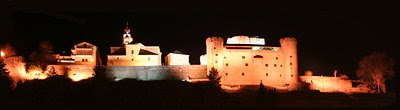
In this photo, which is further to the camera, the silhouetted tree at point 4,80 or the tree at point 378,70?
the tree at point 378,70

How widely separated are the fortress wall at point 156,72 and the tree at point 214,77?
2.12 meters

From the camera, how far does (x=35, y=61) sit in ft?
207

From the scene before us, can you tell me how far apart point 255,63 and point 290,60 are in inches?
166

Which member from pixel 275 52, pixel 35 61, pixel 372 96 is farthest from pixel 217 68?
pixel 35 61

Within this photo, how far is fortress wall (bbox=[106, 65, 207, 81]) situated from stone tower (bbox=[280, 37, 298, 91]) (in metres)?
9.69

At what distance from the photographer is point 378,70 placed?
62.8 m

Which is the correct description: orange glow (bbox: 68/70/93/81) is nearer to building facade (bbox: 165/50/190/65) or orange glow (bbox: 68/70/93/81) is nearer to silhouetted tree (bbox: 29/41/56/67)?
silhouetted tree (bbox: 29/41/56/67)

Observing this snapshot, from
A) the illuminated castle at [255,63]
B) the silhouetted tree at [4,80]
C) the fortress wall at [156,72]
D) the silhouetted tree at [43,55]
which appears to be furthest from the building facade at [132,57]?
the silhouetted tree at [4,80]

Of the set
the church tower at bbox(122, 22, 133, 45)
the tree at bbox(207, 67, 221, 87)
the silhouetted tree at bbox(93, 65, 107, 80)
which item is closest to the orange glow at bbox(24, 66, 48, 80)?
the silhouetted tree at bbox(93, 65, 107, 80)

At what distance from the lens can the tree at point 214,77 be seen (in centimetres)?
5873

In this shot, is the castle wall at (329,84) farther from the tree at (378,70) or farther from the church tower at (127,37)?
the church tower at (127,37)

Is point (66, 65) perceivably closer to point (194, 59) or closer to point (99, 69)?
point (99, 69)

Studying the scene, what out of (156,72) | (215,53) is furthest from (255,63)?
(156,72)

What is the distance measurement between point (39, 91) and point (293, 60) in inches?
1143
